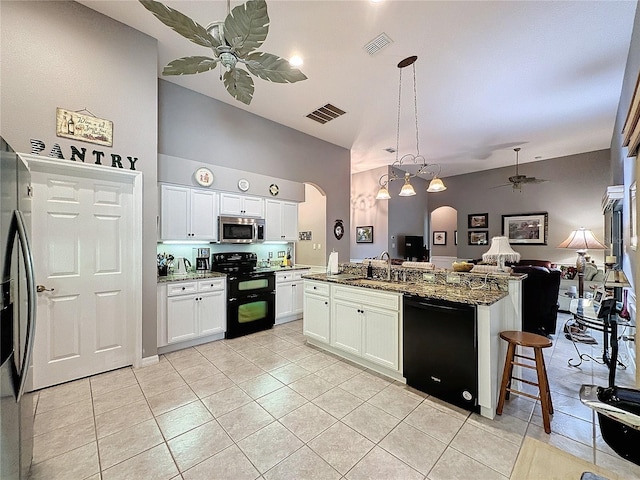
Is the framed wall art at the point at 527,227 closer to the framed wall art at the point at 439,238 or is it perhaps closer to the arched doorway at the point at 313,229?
the framed wall art at the point at 439,238

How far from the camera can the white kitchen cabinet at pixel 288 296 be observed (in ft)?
15.0

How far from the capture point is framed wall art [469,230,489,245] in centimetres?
824

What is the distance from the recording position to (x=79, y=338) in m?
2.77

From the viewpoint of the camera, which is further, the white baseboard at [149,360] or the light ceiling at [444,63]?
the white baseboard at [149,360]

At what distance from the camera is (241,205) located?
175 inches

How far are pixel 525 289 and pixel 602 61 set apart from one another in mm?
2989

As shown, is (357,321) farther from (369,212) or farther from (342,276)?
(369,212)

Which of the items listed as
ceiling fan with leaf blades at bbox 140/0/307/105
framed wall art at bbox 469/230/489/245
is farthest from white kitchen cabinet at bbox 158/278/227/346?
framed wall art at bbox 469/230/489/245

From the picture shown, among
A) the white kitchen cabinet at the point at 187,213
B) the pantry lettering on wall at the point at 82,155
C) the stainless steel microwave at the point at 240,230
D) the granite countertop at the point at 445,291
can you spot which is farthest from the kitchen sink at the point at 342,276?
the pantry lettering on wall at the point at 82,155

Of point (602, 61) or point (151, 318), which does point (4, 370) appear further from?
point (602, 61)

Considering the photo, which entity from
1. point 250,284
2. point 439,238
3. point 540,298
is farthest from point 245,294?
point 439,238

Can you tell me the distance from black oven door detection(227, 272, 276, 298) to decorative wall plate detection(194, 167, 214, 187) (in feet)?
4.59

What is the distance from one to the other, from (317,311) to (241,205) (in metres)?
2.15

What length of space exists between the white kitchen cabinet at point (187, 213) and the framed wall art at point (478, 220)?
7.65 meters
